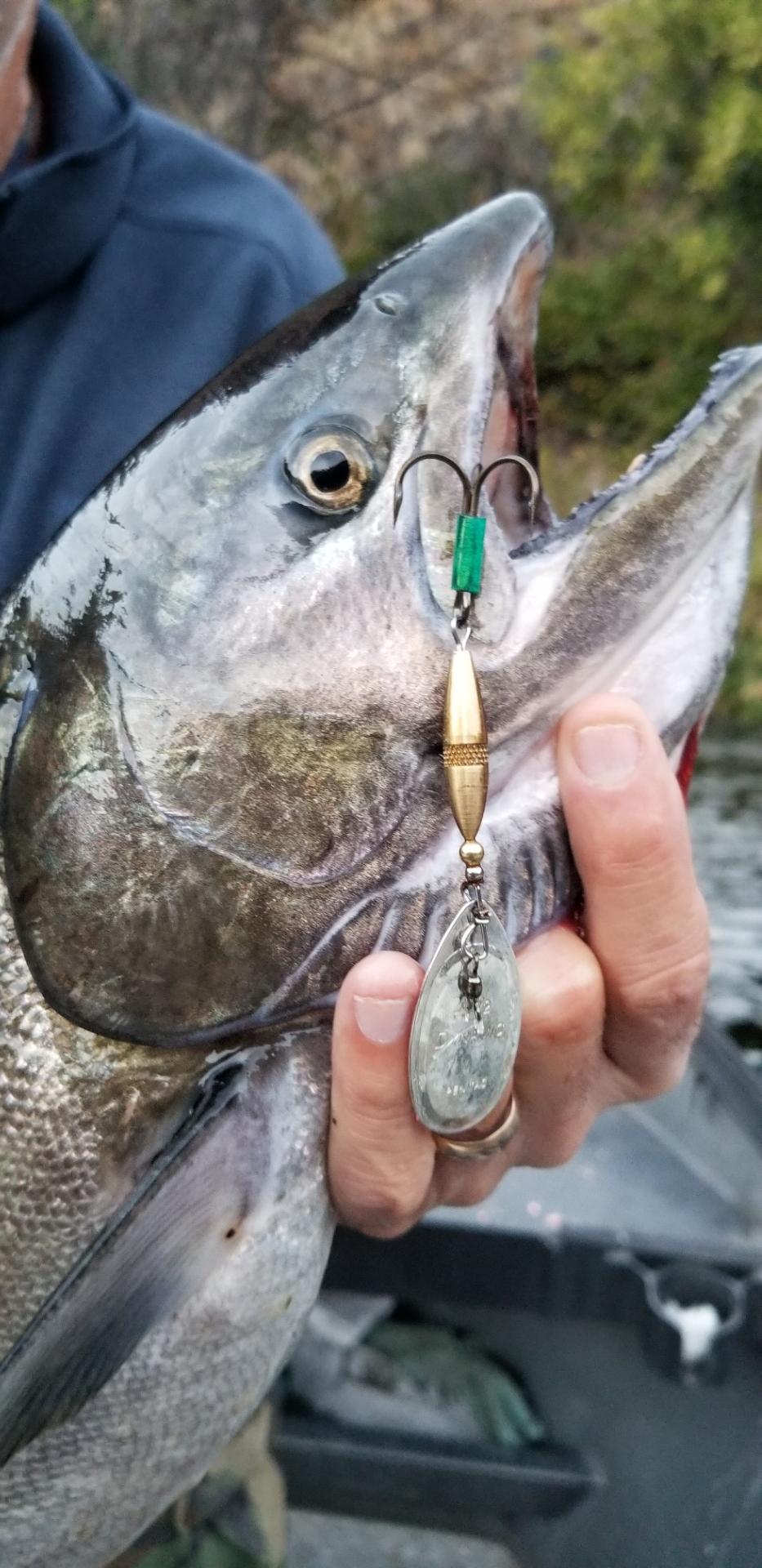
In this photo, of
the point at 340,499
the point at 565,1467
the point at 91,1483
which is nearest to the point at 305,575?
the point at 340,499

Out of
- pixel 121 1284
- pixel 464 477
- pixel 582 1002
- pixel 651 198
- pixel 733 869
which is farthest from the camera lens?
pixel 651 198

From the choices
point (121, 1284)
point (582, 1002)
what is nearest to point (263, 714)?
point (582, 1002)

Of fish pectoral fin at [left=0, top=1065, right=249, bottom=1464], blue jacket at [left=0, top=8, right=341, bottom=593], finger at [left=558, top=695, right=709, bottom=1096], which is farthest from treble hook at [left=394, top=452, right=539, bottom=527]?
blue jacket at [left=0, top=8, right=341, bottom=593]

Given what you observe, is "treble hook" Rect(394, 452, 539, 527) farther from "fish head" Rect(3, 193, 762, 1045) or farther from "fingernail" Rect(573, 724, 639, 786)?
"fingernail" Rect(573, 724, 639, 786)

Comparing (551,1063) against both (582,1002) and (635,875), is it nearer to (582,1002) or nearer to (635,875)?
(582,1002)

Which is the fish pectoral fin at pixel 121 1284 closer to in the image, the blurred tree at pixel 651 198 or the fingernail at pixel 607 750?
the fingernail at pixel 607 750

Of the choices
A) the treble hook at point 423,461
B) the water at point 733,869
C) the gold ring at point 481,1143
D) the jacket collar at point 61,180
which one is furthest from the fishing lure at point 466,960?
the water at point 733,869

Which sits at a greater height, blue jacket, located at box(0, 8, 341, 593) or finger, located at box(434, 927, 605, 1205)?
blue jacket, located at box(0, 8, 341, 593)
